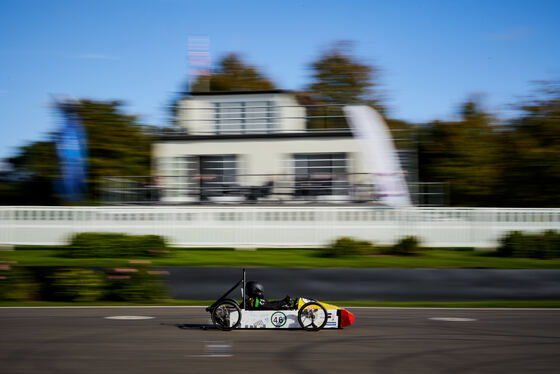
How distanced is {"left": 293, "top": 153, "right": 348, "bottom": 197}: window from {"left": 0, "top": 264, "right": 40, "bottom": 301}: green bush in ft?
37.7

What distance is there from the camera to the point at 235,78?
57031 mm

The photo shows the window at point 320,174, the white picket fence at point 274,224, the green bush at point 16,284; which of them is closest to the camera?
the green bush at point 16,284

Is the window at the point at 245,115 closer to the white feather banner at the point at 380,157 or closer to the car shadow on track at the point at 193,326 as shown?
the white feather banner at the point at 380,157

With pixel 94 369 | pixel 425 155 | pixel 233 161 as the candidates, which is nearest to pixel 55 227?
pixel 233 161

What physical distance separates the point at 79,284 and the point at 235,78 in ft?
150

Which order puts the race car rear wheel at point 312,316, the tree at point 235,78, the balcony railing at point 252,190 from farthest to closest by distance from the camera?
the tree at point 235,78
the balcony railing at point 252,190
the race car rear wheel at point 312,316

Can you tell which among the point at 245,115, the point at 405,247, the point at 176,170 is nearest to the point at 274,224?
the point at 405,247

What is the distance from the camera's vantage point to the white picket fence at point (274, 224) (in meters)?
19.2

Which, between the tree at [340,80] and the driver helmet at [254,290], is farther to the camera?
the tree at [340,80]

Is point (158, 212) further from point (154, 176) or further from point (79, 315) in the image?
point (79, 315)

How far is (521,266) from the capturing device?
15.5 m

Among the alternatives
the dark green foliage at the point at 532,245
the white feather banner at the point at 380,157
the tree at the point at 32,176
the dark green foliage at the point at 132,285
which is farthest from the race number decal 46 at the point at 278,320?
the tree at the point at 32,176

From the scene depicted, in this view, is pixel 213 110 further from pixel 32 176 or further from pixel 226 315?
pixel 226 315

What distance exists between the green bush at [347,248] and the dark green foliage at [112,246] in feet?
15.8
